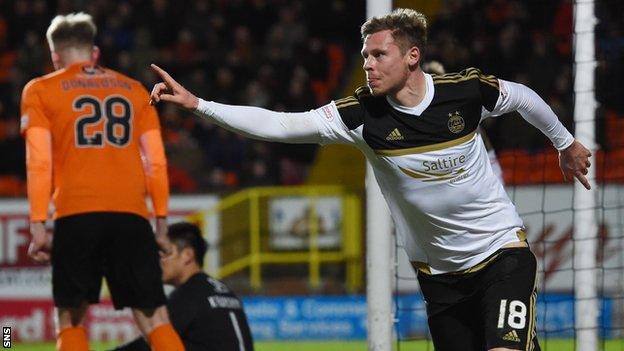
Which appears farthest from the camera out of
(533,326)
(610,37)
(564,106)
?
(564,106)

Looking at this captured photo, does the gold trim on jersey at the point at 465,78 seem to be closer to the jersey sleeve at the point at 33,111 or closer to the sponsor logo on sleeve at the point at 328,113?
the sponsor logo on sleeve at the point at 328,113

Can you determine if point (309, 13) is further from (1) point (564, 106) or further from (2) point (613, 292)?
(2) point (613, 292)

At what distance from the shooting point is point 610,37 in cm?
867

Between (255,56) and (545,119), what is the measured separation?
11.6 m

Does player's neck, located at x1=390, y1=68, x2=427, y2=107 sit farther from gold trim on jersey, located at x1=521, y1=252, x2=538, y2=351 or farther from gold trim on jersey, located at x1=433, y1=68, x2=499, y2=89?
gold trim on jersey, located at x1=521, y1=252, x2=538, y2=351

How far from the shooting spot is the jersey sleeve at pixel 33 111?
19.1 ft

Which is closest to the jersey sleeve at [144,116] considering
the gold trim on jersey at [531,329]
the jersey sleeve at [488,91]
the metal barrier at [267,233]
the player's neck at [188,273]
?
the player's neck at [188,273]

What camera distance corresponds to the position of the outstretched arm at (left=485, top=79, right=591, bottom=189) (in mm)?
5059

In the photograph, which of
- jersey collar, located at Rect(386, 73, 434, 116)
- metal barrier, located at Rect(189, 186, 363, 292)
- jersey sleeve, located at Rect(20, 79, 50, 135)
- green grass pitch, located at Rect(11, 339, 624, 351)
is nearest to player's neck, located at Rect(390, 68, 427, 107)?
jersey collar, located at Rect(386, 73, 434, 116)

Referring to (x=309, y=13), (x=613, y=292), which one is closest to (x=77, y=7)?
(x=309, y=13)

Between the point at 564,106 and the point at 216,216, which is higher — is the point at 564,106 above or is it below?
above

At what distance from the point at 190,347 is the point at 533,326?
2.01 meters

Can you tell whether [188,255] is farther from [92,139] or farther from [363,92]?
[363,92]

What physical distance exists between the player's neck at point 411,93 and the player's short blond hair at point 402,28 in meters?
0.12
